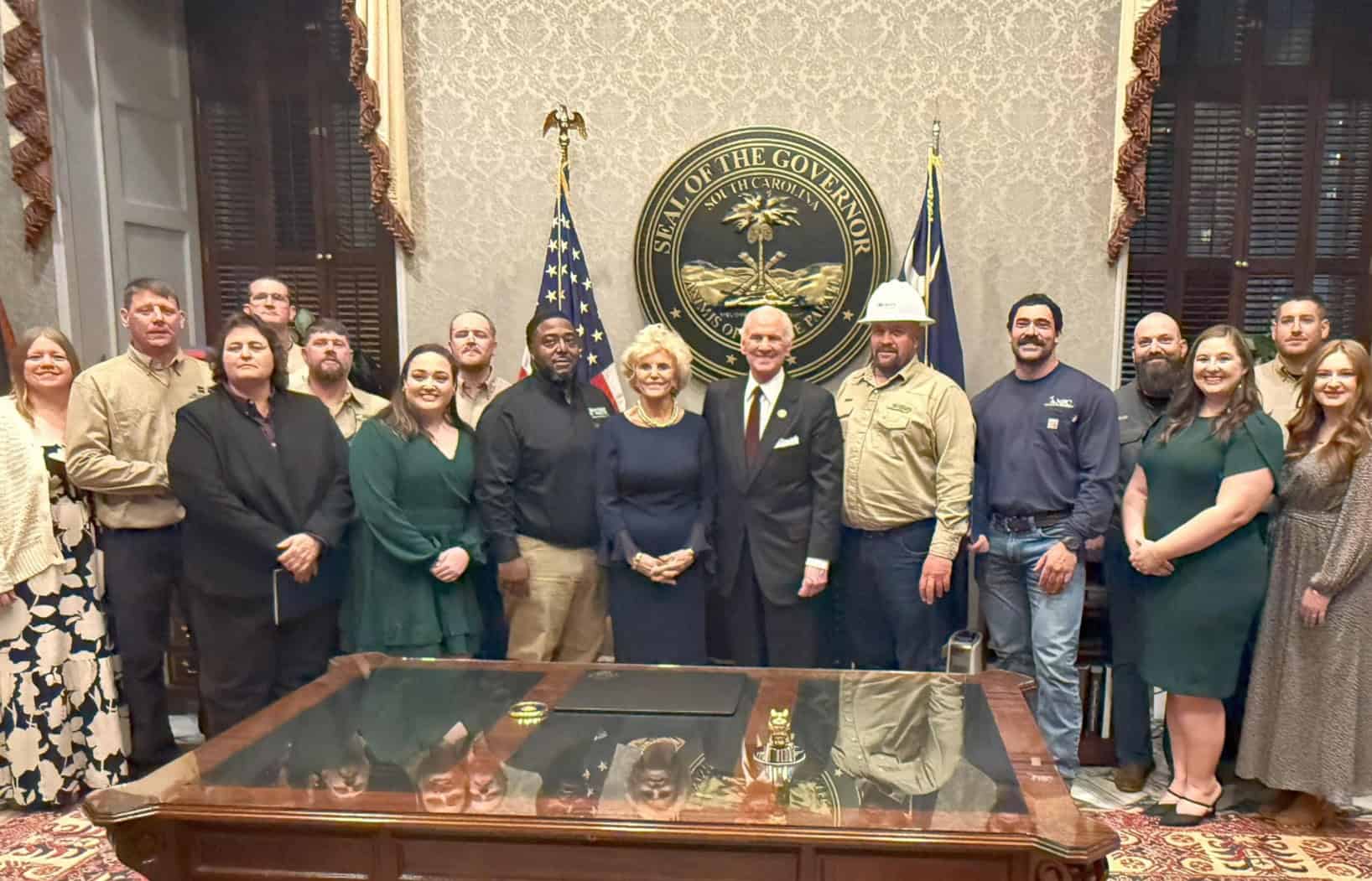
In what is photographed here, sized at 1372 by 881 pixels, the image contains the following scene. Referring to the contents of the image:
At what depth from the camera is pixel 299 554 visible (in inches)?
112

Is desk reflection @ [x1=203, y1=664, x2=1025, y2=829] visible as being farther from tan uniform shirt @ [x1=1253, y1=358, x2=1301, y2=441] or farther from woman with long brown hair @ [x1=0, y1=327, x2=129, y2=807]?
→ tan uniform shirt @ [x1=1253, y1=358, x2=1301, y2=441]

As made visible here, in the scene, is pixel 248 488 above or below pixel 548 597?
above

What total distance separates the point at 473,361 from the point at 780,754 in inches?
84.5

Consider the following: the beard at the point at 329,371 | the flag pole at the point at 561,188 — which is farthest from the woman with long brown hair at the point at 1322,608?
the beard at the point at 329,371

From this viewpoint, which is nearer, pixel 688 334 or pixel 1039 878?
pixel 1039 878

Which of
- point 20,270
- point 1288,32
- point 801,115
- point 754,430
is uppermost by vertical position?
point 1288,32

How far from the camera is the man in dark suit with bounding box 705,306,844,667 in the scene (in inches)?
120

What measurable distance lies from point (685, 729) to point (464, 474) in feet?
4.33

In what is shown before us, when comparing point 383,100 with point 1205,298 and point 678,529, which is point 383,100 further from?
point 1205,298

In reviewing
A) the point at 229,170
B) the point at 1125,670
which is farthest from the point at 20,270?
the point at 1125,670

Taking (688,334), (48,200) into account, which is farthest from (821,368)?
(48,200)

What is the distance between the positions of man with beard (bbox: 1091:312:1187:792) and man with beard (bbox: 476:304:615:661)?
1695mm

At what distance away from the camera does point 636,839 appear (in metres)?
1.62

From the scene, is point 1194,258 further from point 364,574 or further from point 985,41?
point 364,574
